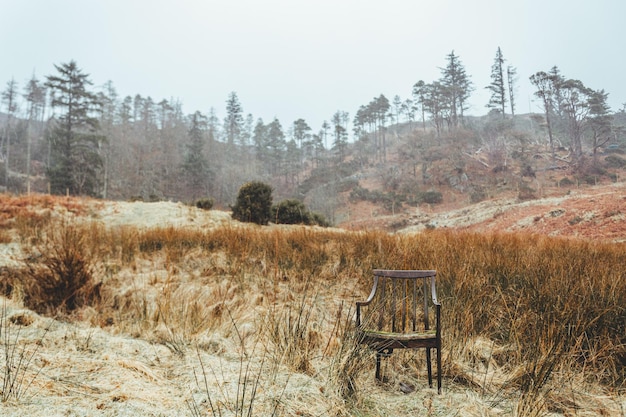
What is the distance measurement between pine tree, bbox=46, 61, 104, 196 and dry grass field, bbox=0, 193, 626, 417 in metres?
20.0

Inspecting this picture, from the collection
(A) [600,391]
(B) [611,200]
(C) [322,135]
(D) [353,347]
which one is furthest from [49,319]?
(C) [322,135]

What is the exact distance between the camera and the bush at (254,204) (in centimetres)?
1228

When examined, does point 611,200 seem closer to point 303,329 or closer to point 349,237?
point 349,237

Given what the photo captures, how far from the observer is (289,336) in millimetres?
2562

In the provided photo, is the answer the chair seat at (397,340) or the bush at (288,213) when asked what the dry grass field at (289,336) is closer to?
the chair seat at (397,340)

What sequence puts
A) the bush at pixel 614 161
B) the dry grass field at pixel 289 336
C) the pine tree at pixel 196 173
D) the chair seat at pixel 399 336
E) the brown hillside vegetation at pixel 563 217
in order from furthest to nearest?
the pine tree at pixel 196 173 < the bush at pixel 614 161 < the brown hillside vegetation at pixel 563 217 < the chair seat at pixel 399 336 < the dry grass field at pixel 289 336

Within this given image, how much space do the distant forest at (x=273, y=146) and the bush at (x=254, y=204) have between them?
44.1ft

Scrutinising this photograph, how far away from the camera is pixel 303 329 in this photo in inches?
103

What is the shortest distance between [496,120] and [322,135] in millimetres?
23984

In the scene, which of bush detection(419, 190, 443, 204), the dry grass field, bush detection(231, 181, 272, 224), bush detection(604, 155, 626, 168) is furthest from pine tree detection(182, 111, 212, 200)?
bush detection(604, 155, 626, 168)

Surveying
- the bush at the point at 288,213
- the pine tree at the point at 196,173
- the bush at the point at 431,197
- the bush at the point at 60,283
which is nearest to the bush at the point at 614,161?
the bush at the point at 431,197

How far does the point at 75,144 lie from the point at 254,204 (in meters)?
20.9

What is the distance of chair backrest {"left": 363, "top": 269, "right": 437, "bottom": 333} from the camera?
2.60 meters

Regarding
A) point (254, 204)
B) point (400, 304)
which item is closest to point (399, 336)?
point (400, 304)
